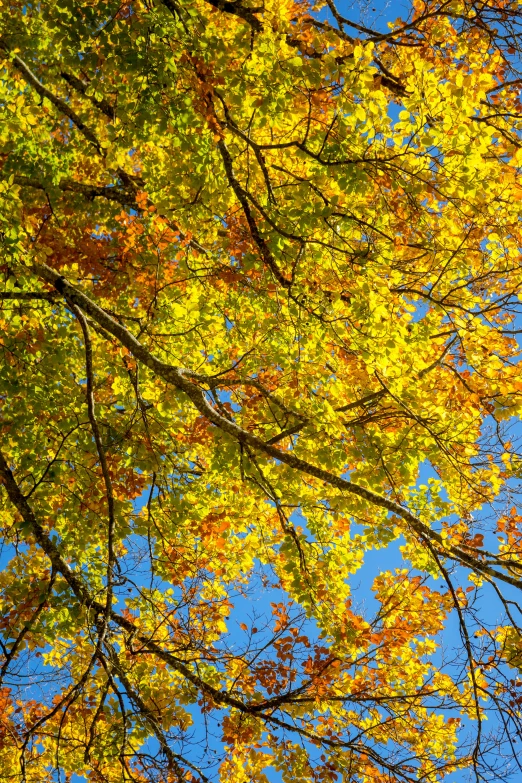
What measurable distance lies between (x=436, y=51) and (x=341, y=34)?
1.03 metres

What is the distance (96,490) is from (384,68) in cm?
540

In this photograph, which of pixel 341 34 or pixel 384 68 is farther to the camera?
pixel 384 68

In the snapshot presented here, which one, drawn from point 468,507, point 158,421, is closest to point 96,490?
point 158,421

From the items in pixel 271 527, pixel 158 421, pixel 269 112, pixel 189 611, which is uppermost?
pixel 269 112

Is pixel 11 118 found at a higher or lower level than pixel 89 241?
lower

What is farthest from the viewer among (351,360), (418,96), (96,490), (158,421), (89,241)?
(89,241)

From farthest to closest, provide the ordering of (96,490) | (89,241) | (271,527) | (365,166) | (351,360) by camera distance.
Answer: (271,527) → (89,241) → (351,360) → (96,490) → (365,166)

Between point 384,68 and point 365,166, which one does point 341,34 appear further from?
point 365,166

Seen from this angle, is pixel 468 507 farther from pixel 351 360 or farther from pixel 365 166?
pixel 365 166

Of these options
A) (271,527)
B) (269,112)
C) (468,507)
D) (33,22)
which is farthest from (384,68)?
(271,527)

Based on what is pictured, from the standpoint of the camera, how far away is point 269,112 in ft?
13.3

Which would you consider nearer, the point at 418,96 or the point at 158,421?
the point at 418,96

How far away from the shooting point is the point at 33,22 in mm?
5645

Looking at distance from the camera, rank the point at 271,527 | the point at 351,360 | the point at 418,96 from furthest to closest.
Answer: the point at 271,527 → the point at 351,360 → the point at 418,96
